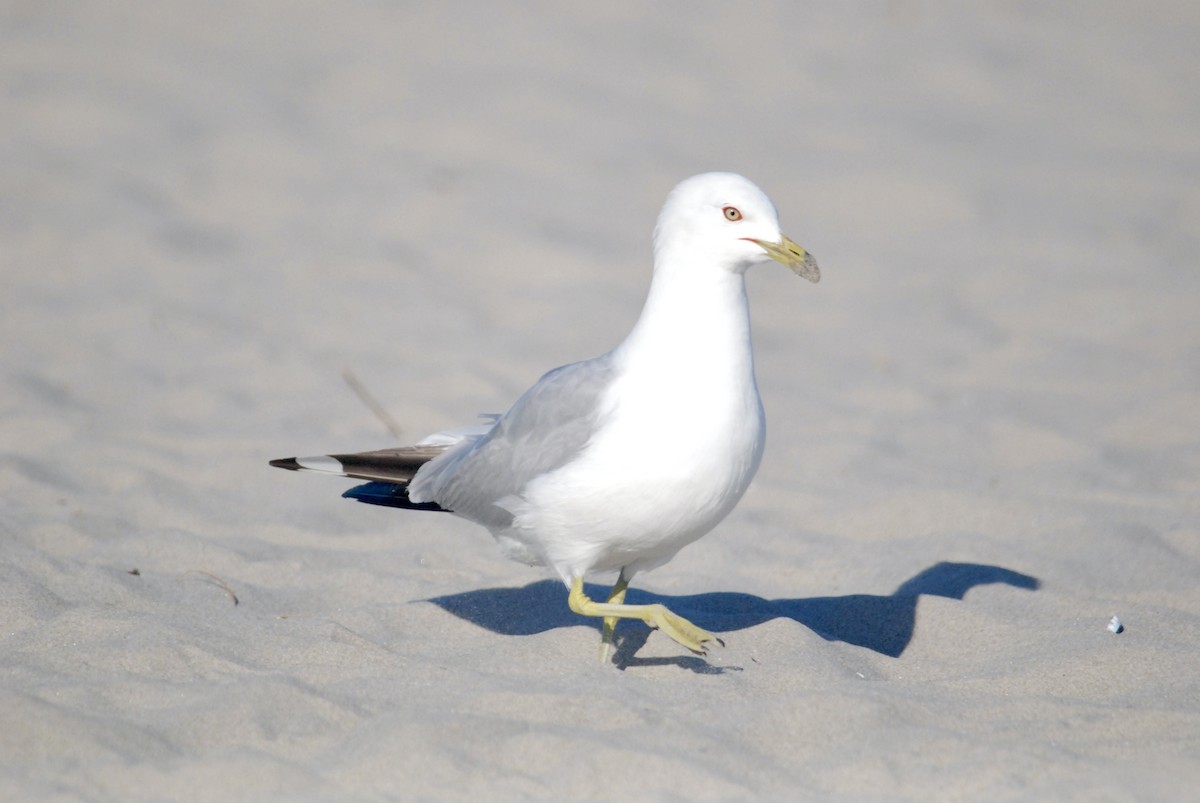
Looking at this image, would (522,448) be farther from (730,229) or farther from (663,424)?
(730,229)

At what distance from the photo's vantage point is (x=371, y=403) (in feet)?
22.2

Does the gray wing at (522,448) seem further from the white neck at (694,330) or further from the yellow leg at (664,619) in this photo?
the yellow leg at (664,619)

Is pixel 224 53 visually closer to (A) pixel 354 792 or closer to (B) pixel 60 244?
(B) pixel 60 244

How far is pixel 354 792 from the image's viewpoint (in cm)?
292

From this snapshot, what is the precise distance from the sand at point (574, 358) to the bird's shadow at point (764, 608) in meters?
0.02

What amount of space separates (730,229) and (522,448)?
0.87m

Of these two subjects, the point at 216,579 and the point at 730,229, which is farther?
the point at 216,579

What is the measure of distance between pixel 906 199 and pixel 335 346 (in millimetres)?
4022

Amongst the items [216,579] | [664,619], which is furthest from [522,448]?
[216,579]

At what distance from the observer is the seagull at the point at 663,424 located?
3674 millimetres

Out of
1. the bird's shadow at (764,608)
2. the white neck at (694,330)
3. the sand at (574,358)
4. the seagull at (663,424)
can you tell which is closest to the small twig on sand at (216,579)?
the sand at (574,358)

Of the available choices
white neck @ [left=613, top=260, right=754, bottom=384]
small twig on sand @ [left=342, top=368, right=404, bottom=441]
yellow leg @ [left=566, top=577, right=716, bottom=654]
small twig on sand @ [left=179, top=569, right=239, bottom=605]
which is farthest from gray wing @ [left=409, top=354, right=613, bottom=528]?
small twig on sand @ [left=342, top=368, right=404, bottom=441]

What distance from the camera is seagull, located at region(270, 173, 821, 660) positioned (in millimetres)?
3674

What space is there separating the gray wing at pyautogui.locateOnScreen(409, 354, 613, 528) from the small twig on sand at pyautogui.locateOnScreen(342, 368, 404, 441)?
2.15 metres
